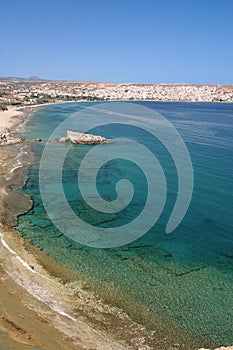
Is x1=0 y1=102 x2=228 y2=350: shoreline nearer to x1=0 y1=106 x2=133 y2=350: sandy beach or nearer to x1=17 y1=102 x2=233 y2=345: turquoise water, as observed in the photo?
x1=0 y1=106 x2=133 y2=350: sandy beach

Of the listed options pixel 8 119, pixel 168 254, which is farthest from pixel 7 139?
pixel 168 254

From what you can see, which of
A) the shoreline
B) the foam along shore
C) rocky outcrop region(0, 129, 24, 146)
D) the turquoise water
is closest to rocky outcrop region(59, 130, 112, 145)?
rocky outcrop region(0, 129, 24, 146)

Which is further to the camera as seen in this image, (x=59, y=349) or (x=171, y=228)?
(x=171, y=228)

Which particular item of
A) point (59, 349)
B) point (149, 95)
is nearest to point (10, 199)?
point (59, 349)

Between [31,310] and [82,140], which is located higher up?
[82,140]

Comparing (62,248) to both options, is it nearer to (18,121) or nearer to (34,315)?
(34,315)

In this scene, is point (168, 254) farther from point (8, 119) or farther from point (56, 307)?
point (8, 119)

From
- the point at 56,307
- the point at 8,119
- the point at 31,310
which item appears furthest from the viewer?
the point at 8,119

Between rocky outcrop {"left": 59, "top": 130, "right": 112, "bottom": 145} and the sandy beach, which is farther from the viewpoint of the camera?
rocky outcrop {"left": 59, "top": 130, "right": 112, "bottom": 145}

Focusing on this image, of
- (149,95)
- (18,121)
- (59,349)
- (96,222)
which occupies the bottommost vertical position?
(59,349)
